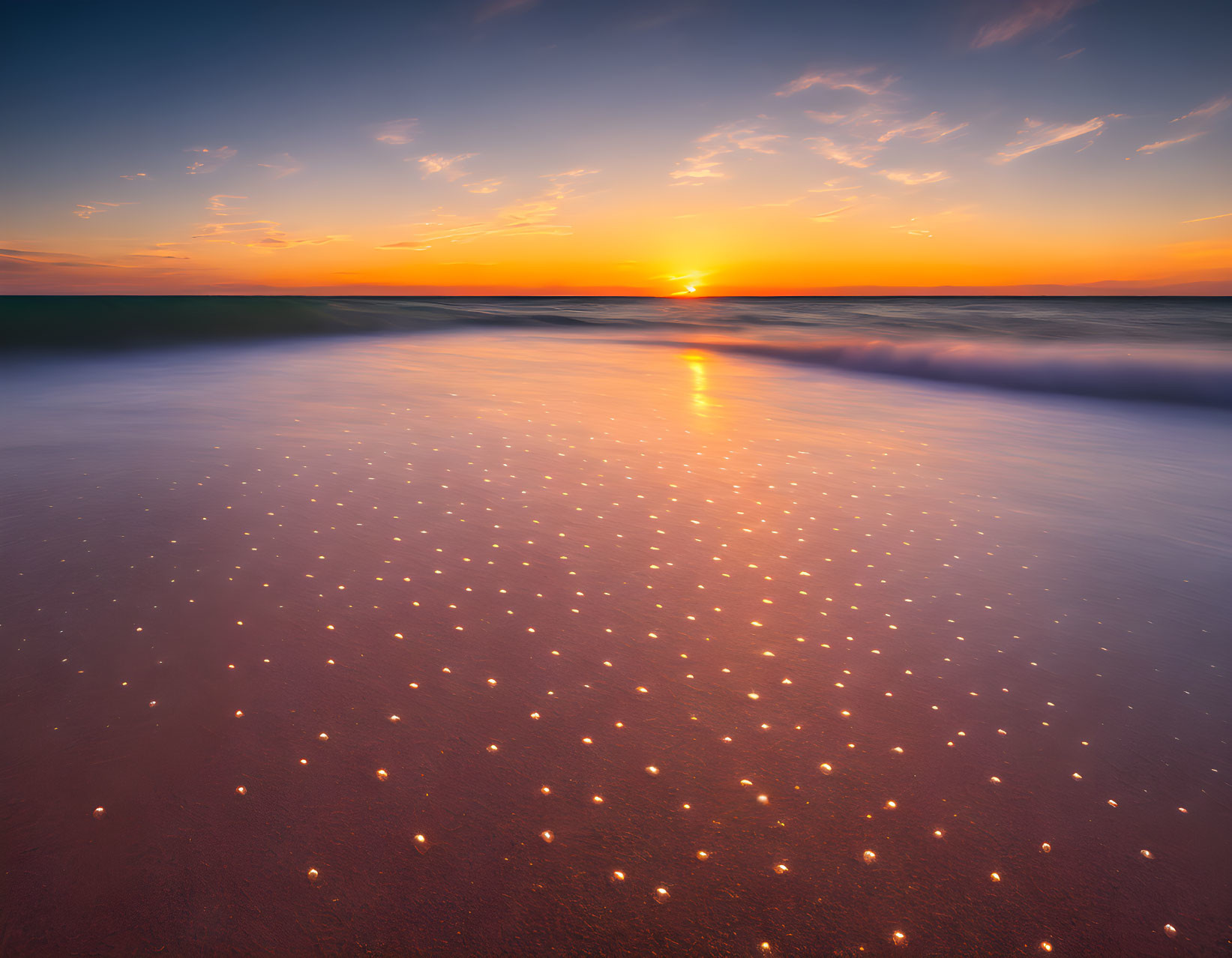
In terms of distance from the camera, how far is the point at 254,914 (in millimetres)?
1349

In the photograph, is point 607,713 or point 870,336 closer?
point 607,713

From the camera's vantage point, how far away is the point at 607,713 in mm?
1979

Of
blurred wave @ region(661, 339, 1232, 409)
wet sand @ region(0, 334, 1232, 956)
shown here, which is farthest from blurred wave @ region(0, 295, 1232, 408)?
wet sand @ region(0, 334, 1232, 956)

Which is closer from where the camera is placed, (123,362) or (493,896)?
(493,896)

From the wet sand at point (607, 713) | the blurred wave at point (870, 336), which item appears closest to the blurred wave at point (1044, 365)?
the blurred wave at point (870, 336)

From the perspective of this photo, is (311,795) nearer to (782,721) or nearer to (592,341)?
(782,721)

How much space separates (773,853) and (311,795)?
1.19m

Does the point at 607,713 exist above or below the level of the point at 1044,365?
below

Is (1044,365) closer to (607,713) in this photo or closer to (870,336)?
(870,336)

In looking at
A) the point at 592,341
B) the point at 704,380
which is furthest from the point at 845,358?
the point at 592,341

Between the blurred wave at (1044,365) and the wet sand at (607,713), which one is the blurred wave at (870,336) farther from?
the wet sand at (607,713)

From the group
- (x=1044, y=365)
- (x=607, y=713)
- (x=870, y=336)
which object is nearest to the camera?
(x=607, y=713)

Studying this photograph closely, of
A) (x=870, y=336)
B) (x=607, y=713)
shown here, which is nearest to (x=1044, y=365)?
(x=870, y=336)

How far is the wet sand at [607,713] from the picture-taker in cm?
139
